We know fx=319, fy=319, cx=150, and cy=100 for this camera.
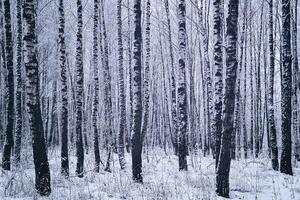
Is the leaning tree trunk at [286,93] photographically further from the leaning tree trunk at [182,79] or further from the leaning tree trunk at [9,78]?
the leaning tree trunk at [9,78]

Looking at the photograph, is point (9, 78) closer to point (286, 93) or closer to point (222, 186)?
point (222, 186)

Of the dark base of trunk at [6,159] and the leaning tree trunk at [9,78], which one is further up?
the leaning tree trunk at [9,78]

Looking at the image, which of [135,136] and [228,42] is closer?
[228,42]

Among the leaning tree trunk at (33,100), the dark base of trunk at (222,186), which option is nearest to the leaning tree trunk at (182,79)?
the dark base of trunk at (222,186)

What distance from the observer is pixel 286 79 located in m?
12.2

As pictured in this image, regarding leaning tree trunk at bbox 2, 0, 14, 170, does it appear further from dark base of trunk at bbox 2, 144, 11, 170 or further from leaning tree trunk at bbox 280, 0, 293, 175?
leaning tree trunk at bbox 280, 0, 293, 175

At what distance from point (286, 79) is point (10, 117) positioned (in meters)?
10.8

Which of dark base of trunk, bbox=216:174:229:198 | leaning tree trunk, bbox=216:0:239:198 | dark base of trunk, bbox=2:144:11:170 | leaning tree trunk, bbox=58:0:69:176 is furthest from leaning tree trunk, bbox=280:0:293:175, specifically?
dark base of trunk, bbox=2:144:11:170

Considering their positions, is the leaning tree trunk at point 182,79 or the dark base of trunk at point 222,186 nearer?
the dark base of trunk at point 222,186

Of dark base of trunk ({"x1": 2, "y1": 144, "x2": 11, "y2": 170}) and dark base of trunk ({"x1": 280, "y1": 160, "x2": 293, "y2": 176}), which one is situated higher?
dark base of trunk ({"x1": 2, "y1": 144, "x2": 11, "y2": 170})

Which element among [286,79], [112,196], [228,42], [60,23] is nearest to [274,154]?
[286,79]

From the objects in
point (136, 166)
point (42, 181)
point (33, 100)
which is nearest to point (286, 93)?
point (136, 166)

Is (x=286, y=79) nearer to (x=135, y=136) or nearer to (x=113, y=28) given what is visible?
(x=135, y=136)

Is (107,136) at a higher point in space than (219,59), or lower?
lower
